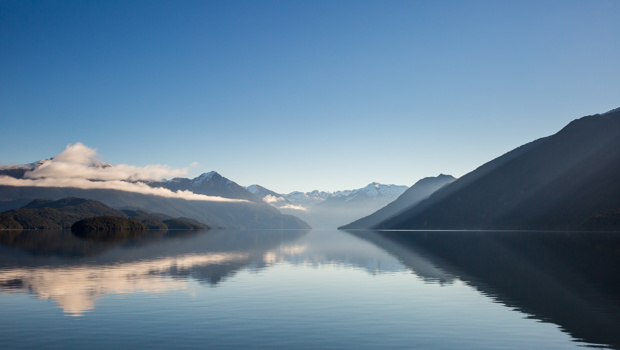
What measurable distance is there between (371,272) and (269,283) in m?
22.7

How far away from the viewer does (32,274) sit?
69438 millimetres

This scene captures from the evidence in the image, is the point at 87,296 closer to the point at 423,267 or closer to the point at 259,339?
the point at 259,339

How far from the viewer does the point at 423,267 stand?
283 feet

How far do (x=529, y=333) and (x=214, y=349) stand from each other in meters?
24.5

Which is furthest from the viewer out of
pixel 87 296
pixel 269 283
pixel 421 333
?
pixel 269 283

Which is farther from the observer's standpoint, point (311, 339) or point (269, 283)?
point (269, 283)

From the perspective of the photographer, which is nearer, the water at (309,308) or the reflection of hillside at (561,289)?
the water at (309,308)

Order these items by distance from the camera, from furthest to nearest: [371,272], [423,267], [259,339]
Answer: [423,267], [371,272], [259,339]

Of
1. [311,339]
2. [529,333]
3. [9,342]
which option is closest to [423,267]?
[529,333]

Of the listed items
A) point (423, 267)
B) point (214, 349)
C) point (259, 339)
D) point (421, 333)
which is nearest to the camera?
point (214, 349)

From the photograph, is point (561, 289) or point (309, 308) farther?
point (561, 289)

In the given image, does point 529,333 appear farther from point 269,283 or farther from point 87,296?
point 87,296

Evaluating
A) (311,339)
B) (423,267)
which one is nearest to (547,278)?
(423,267)

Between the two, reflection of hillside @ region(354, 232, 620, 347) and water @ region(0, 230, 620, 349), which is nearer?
water @ region(0, 230, 620, 349)
